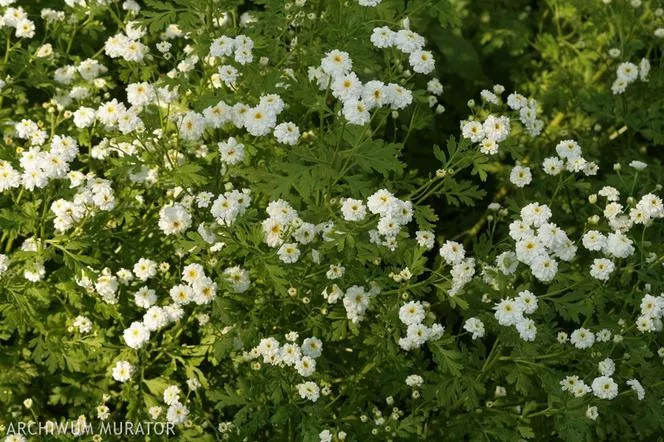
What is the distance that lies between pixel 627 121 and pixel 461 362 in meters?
2.05

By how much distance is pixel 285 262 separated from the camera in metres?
3.73

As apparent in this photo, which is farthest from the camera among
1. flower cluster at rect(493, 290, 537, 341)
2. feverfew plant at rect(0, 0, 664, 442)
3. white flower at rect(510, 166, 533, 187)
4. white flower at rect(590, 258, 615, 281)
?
white flower at rect(510, 166, 533, 187)

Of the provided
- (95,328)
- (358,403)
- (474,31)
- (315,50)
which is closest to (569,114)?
(474,31)

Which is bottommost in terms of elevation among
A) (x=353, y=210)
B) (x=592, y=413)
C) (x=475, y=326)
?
(x=592, y=413)

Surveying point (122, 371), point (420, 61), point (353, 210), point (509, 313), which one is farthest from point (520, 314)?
point (122, 371)

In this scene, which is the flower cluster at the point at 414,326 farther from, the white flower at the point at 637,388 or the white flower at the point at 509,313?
the white flower at the point at 637,388

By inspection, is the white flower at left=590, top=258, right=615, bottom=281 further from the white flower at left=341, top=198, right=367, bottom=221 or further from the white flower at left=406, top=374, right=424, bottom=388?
the white flower at left=341, top=198, right=367, bottom=221

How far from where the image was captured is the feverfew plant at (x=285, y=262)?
372 centimetres

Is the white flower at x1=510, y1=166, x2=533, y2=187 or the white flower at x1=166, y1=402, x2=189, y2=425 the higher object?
the white flower at x1=510, y1=166, x2=533, y2=187

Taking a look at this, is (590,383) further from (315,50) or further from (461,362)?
(315,50)

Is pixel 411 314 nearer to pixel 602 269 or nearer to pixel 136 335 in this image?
pixel 602 269

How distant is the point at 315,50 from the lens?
4.15 m

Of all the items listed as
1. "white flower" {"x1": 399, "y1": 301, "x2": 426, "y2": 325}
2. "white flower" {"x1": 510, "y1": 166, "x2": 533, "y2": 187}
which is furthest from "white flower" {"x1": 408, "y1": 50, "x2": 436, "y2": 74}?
"white flower" {"x1": 399, "y1": 301, "x2": 426, "y2": 325}

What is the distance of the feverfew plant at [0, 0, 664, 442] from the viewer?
3.72 meters
